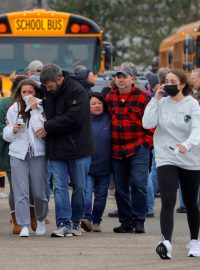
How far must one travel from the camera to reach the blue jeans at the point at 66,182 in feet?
38.2

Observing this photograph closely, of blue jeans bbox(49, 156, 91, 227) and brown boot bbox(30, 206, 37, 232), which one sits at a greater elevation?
blue jeans bbox(49, 156, 91, 227)

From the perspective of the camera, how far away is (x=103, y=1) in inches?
2243

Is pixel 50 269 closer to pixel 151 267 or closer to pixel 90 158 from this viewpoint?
pixel 151 267

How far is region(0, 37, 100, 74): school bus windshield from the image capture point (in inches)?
915

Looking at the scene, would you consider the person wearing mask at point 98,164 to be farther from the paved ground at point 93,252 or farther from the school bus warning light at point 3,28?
the school bus warning light at point 3,28

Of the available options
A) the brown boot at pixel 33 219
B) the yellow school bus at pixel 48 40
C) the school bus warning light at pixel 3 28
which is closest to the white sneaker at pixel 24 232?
the brown boot at pixel 33 219

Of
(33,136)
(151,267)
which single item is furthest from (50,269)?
(33,136)

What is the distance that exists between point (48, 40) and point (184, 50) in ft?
22.5

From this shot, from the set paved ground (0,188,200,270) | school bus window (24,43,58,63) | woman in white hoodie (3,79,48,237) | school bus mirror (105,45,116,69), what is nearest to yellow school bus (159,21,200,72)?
school bus mirror (105,45,116,69)

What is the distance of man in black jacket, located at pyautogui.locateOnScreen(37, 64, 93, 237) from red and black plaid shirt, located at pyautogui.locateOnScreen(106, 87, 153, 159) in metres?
0.45

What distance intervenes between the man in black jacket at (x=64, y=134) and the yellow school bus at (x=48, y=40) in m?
11.4

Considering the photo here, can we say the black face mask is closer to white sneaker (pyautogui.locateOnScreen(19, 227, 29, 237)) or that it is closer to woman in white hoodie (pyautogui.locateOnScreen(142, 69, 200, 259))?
woman in white hoodie (pyautogui.locateOnScreen(142, 69, 200, 259))

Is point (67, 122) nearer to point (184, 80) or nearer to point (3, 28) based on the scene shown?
point (184, 80)

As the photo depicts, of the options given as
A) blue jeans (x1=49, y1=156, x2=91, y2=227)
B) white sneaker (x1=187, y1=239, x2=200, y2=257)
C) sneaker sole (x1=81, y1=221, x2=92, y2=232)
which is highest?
blue jeans (x1=49, y1=156, x2=91, y2=227)
